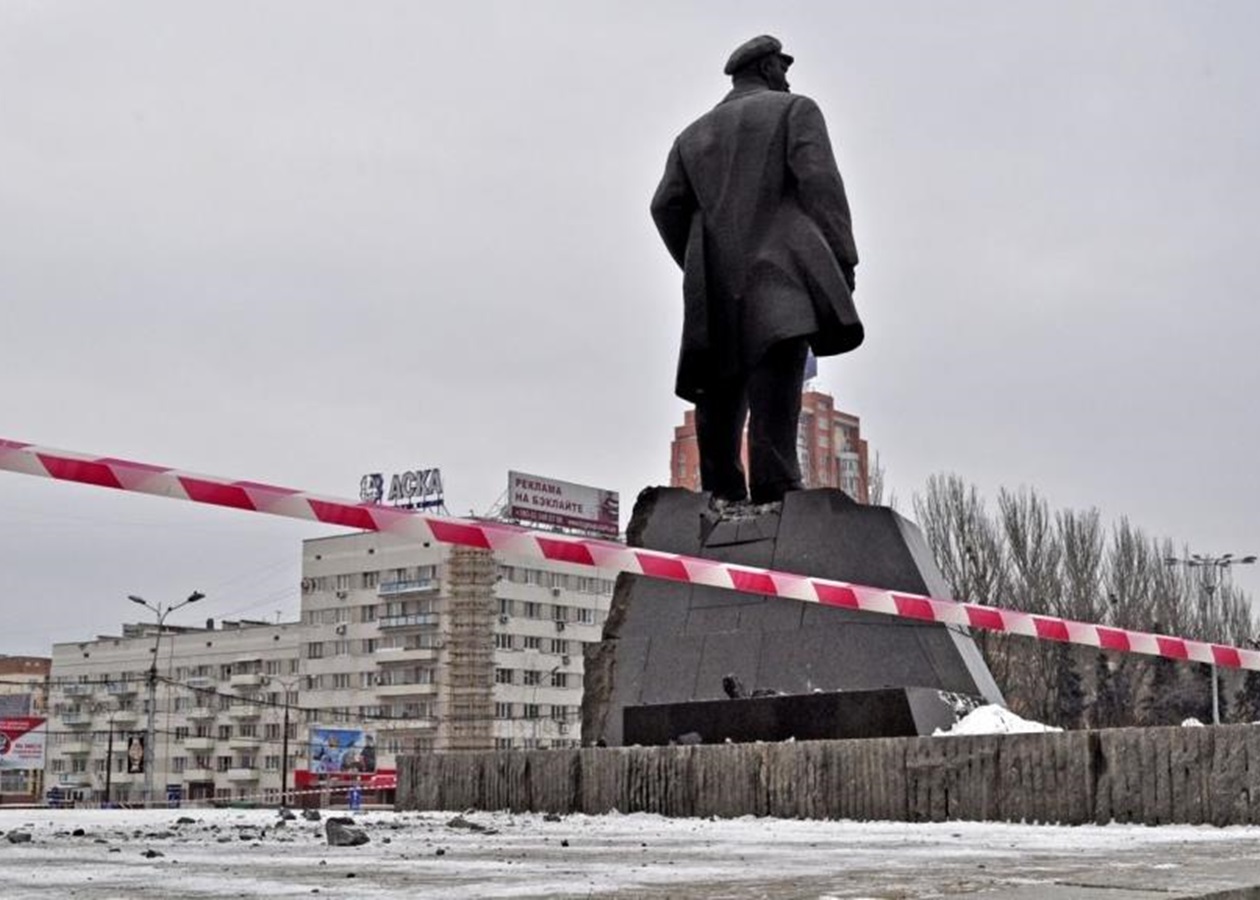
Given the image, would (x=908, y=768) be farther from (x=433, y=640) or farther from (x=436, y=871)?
(x=433, y=640)

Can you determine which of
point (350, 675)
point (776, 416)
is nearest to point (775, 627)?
point (776, 416)

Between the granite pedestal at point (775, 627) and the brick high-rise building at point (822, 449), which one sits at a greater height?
the brick high-rise building at point (822, 449)

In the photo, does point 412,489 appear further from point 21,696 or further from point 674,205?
point 674,205

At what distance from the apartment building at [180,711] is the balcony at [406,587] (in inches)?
234

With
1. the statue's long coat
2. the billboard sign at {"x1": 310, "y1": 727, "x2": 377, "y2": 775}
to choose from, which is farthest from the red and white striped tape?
the billboard sign at {"x1": 310, "y1": 727, "x2": 377, "y2": 775}

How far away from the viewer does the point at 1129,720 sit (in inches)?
1539

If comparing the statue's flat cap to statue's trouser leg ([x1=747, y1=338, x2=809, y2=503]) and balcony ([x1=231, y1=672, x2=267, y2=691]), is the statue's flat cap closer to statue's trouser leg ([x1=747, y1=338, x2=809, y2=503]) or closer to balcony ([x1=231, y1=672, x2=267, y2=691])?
statue's trouser leg ([x1=747, y1=338, x2=809, y2=503])

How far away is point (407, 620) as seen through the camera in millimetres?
66312

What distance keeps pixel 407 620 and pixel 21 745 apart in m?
23.1

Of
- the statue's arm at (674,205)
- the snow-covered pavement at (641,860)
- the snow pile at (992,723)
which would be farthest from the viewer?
the statue's arm at (674,205)

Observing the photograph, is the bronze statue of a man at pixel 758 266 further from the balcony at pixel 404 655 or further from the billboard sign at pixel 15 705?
the billboard sign at pixel 15 705

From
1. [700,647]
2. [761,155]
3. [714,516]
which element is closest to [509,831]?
[700,647]

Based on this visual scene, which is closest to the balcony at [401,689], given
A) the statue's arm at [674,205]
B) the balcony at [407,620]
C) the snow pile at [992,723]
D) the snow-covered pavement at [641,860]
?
the balcony at [407,620]

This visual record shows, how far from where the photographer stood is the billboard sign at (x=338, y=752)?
59156 mm
